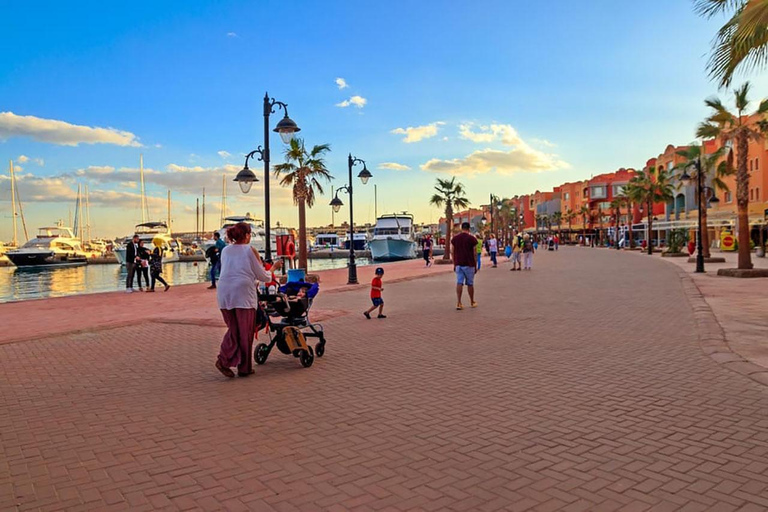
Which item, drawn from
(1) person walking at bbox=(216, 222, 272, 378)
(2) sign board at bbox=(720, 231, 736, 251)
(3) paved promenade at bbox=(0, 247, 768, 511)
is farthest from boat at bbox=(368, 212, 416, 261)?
(1) person walking at bbox=(216, 222, 272, 378)

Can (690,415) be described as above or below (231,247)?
below

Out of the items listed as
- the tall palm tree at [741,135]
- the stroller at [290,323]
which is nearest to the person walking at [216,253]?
the stroller at [290,323]

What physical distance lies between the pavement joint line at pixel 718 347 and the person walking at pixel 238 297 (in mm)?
5540

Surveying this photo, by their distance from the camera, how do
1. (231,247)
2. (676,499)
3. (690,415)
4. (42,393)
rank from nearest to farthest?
(676,499) → (690,415) → (42,393) → (231,247)

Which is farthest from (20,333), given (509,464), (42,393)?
(509,464)

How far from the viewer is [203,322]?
10.6m

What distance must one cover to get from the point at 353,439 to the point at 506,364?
10.2ft

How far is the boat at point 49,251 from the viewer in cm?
5691

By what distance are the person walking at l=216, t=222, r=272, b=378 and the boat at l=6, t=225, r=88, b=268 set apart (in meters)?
61.1

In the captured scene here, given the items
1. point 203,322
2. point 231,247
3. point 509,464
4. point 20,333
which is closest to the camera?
point 509,464

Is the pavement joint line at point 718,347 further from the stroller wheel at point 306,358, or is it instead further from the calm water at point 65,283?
the calm water at point 65,283

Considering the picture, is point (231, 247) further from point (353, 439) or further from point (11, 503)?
point (11, 503)

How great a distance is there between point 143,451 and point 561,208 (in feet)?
374

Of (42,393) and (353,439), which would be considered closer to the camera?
(353,439)
